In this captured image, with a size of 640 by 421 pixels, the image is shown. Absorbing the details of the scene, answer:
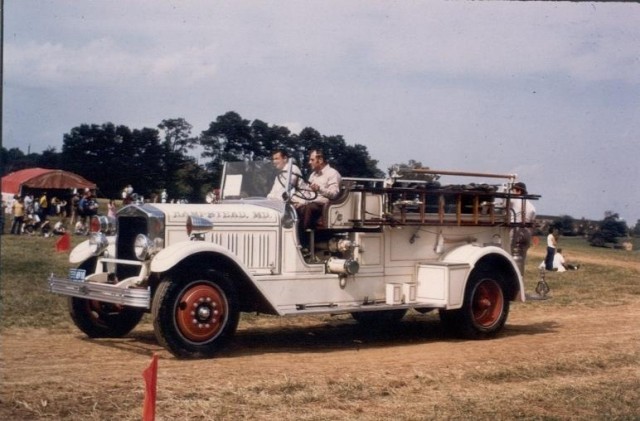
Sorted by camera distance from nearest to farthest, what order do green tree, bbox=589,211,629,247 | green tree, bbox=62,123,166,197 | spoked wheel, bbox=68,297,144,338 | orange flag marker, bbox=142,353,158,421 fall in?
orange flag marker, bbox=142,353,158,421 → spoked wheel, bbox=68,297,144,338 → green tree, bbox=62,123,166,197 → green tree, bbox=589,211,629,247

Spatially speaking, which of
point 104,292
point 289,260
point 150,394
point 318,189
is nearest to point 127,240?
point 104,292

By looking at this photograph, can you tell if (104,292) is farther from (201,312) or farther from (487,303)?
(487,303)

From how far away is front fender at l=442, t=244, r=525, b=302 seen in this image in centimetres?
1072

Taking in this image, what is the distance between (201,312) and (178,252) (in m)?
0.64

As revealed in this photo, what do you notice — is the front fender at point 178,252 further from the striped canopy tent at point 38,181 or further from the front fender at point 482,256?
the striped canopy tent at point 38,181

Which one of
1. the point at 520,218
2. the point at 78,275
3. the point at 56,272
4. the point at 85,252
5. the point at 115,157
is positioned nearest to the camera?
the point at 78,275

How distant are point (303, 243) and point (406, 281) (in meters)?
1.44

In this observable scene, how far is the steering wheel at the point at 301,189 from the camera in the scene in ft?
32.3

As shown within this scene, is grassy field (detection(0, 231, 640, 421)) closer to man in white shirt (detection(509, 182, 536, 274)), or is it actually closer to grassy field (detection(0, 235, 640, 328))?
grassy field (detection(0, 235, 640, 328))

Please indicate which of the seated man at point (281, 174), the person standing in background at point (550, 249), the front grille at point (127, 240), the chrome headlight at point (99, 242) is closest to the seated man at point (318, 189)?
the seated man at point (281, 174)

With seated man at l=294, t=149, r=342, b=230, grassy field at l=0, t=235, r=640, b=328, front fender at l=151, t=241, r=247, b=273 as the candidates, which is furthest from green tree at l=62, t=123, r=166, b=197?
front fender at l=151, t=241, r=247, b=273

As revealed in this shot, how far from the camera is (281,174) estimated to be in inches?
394

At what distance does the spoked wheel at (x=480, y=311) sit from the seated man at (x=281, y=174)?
2499 millimetres

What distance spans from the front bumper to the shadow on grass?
0.71m
